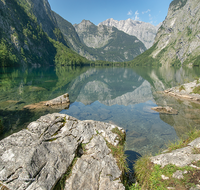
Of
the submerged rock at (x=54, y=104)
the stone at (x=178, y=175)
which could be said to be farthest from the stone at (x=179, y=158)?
the submerged rock at (x=54, y=104)

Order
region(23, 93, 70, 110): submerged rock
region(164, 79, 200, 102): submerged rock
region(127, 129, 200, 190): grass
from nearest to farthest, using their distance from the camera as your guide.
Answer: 1. region(127, 129, 200, 190): grass
2. region(23, 93, 70, 110): submerged rock
3. region(164, 79, 200, 102): submerged rock

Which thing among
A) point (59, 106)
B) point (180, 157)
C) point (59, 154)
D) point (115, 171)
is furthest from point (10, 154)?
point (59, 106)

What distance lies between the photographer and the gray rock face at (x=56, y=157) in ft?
18.1

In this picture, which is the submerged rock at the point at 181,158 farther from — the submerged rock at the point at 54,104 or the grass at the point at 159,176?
the submerged rock at the point at 54,104

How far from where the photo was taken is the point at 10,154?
588cm

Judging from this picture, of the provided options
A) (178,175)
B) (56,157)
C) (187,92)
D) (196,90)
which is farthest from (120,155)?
(187,92)

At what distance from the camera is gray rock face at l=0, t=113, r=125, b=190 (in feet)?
18.1

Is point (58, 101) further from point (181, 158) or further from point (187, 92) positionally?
point (187, 92)

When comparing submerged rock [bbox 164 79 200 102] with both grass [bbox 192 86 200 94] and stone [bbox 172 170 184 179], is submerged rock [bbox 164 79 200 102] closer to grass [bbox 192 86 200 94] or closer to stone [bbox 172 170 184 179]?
grass [bbox 192 86 200 94]

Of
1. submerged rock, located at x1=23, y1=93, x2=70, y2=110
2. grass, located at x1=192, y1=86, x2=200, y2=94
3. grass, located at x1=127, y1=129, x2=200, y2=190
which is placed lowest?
submerged rock, located at x1=23, y1=93, x2=70, y2=110

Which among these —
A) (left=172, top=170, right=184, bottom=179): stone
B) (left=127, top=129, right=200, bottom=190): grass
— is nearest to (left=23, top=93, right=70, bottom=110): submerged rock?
(left=127, top=129, right=200, bottom=190): grass

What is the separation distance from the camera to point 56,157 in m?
6.75

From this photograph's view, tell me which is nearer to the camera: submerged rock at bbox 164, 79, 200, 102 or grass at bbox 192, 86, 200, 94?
submerged rock at bbox 164, 79, 200, 102

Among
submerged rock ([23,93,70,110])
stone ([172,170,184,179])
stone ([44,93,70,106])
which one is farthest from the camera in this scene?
stone ([44,93,70,106])
